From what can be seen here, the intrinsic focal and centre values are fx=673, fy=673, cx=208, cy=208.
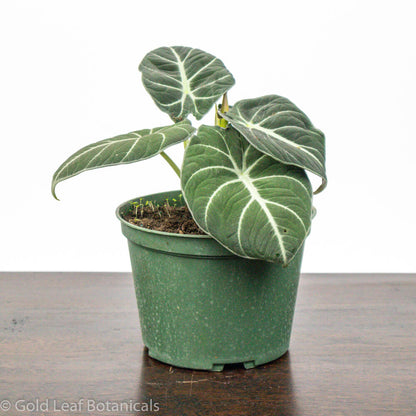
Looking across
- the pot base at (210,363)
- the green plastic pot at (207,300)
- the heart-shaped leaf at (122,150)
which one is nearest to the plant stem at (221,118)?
the heart-shaped leaf at (122,150)

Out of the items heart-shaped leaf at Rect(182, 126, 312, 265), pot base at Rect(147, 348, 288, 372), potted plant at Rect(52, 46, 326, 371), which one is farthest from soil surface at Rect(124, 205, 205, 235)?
pot base at Rect(147, 348, 288, 372)

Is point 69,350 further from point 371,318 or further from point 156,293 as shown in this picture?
point 371,318

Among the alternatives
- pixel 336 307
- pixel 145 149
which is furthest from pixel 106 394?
pixel 336 307

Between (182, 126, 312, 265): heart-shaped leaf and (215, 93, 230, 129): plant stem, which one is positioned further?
(215, 93, 230, 129): plant stem

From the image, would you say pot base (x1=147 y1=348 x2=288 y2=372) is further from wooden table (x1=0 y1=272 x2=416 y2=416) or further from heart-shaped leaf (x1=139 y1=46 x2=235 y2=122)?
heart-shaped leaf (x1=139 y1=46 x2=235 y2=122)

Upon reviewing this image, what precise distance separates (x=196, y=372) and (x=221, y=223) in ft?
1.06

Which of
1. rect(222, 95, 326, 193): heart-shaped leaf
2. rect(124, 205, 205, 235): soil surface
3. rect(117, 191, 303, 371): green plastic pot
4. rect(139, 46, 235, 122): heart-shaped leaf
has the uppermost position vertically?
rect(139, 46, 235, 122): heart-shaped leaf

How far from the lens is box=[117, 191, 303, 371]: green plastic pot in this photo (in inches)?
46.0

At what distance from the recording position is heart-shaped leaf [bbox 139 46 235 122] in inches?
51.6

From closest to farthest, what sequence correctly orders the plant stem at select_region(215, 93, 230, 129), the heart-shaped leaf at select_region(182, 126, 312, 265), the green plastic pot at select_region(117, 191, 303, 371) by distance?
the heart-shaped leaf at select_region(182, 126, 312, 265) → the green plastic pot at select_region(117, 191, 303, 371) → the plant stem at select_region(215, 93, 230, 129)

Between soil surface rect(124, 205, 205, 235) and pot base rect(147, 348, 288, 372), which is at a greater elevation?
soil surface rect(124, 205, 205, 235)

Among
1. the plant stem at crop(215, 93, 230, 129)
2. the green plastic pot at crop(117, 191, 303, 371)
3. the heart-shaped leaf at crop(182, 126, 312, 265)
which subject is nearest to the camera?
the heart-shaped leaf at crop(182, 126, 312, 265)

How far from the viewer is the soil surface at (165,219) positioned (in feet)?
4.02

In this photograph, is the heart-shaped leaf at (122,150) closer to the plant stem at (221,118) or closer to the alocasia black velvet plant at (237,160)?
the alocasia black velvet plant at (237,160)
